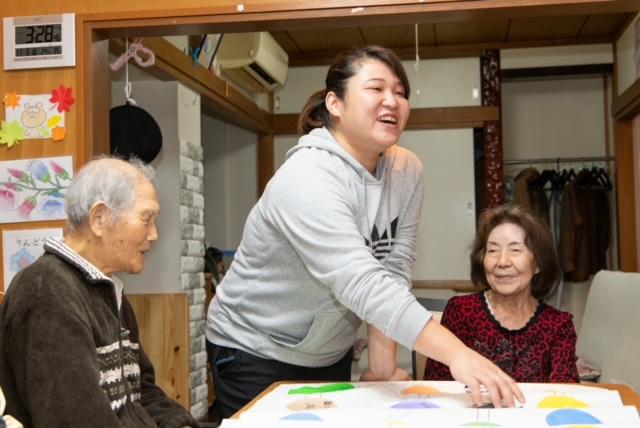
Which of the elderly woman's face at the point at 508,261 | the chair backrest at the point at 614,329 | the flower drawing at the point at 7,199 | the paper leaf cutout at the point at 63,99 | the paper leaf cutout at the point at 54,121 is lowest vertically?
the chair backrest at the point at 614,329

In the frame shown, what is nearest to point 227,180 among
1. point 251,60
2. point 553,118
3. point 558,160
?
point 251,60

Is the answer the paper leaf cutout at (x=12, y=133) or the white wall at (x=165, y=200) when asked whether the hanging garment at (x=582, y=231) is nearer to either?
the white wall at (x=165, y=200)

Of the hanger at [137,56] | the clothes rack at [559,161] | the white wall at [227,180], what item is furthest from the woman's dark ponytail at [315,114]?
the clothes rack at [559,161]

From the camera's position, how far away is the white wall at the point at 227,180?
577 cm

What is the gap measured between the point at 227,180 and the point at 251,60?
1.39 m

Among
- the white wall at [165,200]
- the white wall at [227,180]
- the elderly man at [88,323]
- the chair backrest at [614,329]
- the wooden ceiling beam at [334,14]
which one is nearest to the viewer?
the elderly man at [88,323]

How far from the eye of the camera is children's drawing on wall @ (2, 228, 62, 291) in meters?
2.48

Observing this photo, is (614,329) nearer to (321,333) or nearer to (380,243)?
(380,243)

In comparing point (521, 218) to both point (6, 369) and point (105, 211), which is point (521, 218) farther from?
point (6, 369)

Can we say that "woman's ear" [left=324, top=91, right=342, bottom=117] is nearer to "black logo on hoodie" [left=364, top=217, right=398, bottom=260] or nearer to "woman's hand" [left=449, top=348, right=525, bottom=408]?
"black logo on hoodie" [left=364, top=217, right=398, bottom=260]

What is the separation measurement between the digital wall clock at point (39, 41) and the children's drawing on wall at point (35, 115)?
3.7 inches

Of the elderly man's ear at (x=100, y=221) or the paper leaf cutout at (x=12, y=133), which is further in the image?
the paper leaf cutout at (x=12, y=133)

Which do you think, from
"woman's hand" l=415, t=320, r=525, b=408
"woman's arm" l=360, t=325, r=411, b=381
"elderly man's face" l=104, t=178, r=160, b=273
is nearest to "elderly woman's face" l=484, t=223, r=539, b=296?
"woman's arm" l=360, t=325, r=411, b=381

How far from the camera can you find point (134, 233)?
1521 mm
